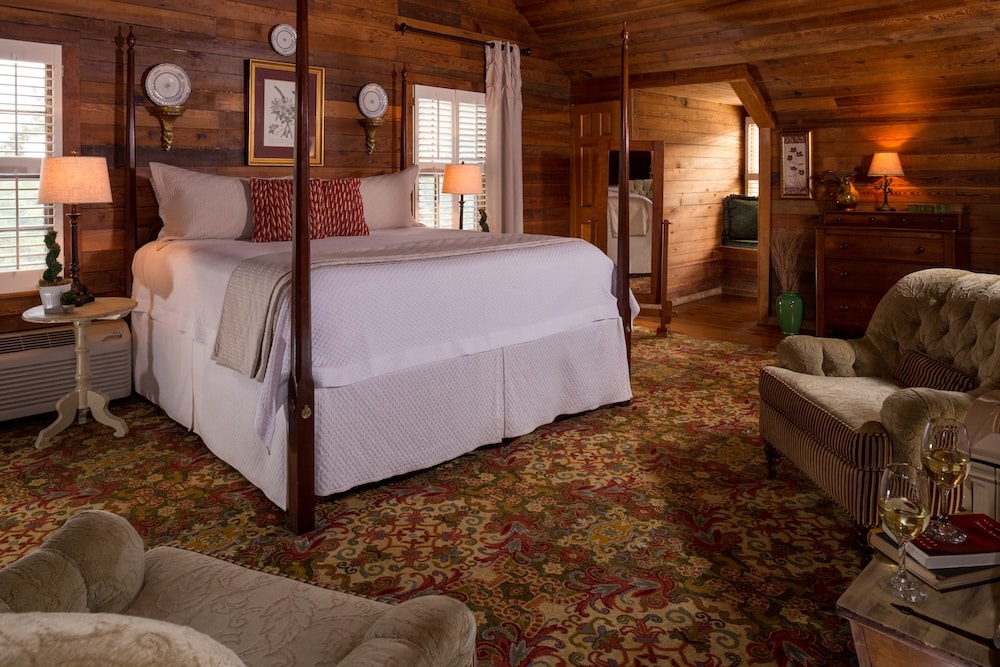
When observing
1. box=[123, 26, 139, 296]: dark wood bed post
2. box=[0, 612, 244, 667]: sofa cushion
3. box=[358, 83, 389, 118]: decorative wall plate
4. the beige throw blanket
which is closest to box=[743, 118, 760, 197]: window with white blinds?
box=[358, 83, 389, 118]: decorative wall plate

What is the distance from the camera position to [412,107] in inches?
231

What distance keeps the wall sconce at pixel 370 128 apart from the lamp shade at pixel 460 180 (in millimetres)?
574

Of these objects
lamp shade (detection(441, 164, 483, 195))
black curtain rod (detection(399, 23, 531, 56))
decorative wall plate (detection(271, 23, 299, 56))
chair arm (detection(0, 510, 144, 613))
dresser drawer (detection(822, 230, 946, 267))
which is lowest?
chair arm (detection(0, 510, 144, 613))

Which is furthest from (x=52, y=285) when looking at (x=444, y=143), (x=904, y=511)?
(x=904, y=511)

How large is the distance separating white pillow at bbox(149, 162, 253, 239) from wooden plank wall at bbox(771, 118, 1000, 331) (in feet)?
14.2

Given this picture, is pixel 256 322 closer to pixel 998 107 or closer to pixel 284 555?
pixel 284 555

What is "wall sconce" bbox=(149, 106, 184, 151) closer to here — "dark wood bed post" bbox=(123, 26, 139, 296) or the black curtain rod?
"dark wood bed post" bbox=(123, 26, 139, 296)

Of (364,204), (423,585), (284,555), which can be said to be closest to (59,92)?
(364,204)

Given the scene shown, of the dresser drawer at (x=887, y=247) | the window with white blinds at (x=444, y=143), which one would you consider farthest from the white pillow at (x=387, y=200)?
the dresser drawer at (x=887, y=247)

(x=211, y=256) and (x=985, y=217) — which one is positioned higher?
(x=985, y=217)

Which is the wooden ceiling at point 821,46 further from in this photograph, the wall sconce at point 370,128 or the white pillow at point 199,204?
the white pillow at point 199,204

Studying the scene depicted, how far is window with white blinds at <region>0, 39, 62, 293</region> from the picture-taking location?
158 inches

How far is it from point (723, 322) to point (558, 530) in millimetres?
4362

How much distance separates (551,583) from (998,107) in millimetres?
4661
